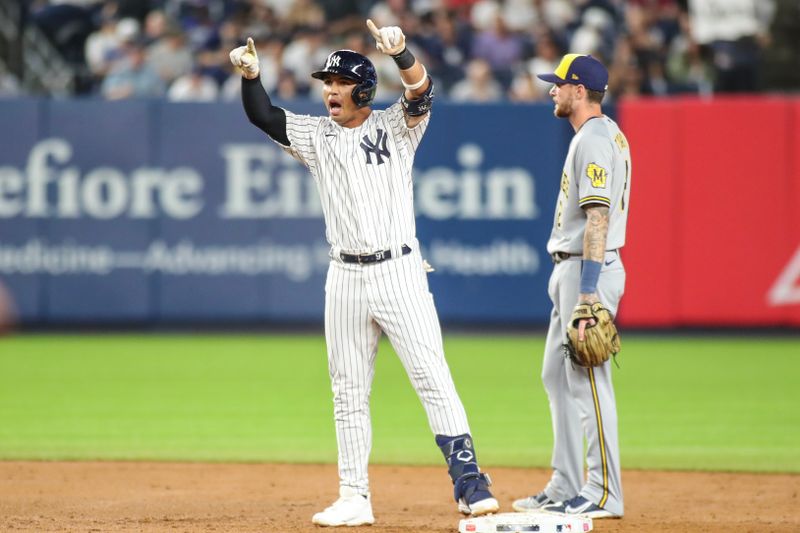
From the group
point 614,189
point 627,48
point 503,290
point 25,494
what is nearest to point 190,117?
point 503,290

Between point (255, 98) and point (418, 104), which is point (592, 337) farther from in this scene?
point (255, 98)

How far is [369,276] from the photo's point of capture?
18.6 feet

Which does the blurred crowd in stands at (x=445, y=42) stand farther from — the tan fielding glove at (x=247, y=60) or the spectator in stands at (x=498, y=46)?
the tan fielding glove at (x=247, y=60)

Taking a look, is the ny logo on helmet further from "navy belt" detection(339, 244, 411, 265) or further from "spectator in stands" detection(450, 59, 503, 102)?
"spectator in stands" detection(450, 59, 503, 102)

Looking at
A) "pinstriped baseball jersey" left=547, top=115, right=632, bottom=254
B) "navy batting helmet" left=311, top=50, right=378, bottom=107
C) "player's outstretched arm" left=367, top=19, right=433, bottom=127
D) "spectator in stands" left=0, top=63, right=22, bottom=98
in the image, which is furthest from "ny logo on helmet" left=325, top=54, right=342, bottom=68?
"spectator in stands" left=0, top=63, right=22, bottom=98

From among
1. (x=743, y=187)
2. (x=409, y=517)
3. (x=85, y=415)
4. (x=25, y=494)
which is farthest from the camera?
(x=743, y=187)

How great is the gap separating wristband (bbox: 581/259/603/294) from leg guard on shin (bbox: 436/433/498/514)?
827mm

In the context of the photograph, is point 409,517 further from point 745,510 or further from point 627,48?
point 627,48

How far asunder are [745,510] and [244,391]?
5141 millimetres

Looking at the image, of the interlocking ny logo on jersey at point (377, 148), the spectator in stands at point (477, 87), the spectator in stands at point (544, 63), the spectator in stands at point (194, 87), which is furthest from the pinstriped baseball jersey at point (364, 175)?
the spectator in stands at point (544, 63)

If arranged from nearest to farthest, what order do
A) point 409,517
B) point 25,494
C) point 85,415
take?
point 409,517 < point 25,494 < point 85,415

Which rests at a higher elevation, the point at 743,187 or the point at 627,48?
the point at 627,48

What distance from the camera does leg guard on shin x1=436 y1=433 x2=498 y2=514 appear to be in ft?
18.2

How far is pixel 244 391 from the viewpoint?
10562 mm
